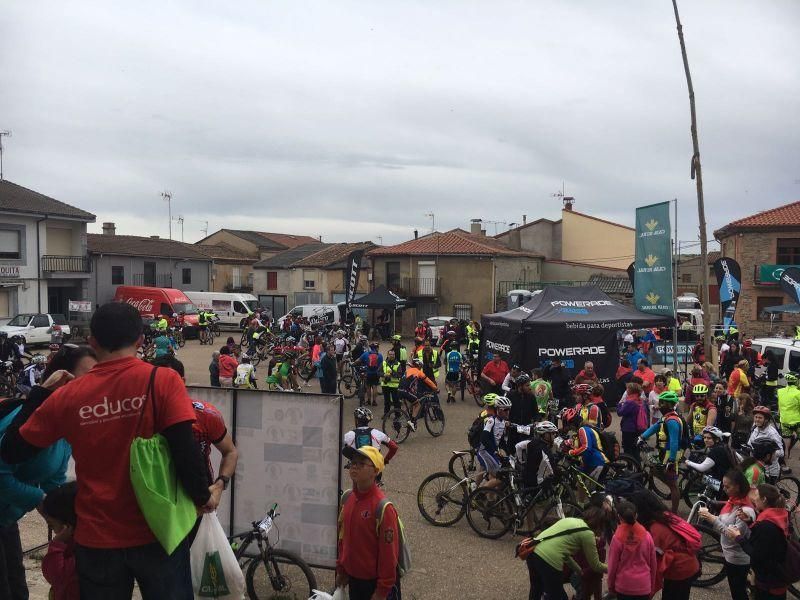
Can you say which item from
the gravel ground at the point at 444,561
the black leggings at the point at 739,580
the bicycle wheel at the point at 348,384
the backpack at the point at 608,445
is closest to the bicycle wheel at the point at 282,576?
the gravel ground at the point at 444,561

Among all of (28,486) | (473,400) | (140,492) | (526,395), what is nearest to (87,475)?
(140,492)

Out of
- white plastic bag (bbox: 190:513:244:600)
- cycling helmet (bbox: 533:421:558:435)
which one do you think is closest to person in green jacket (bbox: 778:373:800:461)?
cycling helmet (bbox: 533:421:558:435)

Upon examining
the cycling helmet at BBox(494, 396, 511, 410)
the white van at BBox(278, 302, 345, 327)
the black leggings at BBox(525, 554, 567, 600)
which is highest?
the white van at BBox(278, 302, 345, 327)

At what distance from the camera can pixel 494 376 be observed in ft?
49.7

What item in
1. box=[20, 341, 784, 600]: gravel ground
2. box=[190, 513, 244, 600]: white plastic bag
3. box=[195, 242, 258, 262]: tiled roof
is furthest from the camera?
box=[195, 242, 258, 262]: tiled roof

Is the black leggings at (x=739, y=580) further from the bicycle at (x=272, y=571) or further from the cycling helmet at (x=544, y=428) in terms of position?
the bicycle at (x=272, y=571)

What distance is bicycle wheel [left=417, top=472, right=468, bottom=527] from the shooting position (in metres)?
8.53

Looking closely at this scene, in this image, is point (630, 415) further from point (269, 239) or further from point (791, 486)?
point (269, 239)

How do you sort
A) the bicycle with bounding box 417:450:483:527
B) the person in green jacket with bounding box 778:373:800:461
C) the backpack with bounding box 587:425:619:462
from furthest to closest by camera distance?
the person in green jacket with bounding box 778:373:800:461 < the backpack with bounding box 587:425:619:462 < the bicycle with bounding box 417:450:483:527

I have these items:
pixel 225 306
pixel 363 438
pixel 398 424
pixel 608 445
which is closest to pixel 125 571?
pixel 363 438

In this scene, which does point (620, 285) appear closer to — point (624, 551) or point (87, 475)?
point (624, 551)

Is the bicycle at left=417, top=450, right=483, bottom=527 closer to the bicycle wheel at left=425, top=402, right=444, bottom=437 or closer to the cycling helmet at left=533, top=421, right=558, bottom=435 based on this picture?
the cycling helmet at left=533, top=421, right=558, bottom=435

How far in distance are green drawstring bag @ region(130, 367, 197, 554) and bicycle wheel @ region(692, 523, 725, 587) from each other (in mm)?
5786

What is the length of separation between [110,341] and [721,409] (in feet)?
36.7
